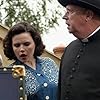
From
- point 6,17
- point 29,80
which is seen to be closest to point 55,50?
point 29,80

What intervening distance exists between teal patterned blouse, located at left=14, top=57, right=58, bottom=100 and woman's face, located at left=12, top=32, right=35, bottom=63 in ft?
0.19

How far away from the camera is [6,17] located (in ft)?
70.2

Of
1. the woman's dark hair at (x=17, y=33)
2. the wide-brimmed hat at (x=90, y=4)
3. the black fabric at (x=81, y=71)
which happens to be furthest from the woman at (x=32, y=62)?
the wide-brimmed hat at (x=90, y=4)

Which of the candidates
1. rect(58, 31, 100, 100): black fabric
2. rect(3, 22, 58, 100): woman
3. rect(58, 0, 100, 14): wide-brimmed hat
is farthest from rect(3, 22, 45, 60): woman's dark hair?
rect(58, 0, 100, 14): wide-brimmed hat

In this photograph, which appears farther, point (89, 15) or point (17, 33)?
point (17, 33)

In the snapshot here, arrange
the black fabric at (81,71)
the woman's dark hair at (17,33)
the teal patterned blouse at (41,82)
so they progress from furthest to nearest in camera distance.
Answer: the woman's dark hair at (17,33) → the teal patterned blouse at (41,82) → the black fabric at (81,71)

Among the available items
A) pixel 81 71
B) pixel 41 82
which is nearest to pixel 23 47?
pixel 41 82

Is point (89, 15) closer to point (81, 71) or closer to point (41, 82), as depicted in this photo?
point (81, 71)

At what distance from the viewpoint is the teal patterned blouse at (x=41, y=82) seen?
3.35m

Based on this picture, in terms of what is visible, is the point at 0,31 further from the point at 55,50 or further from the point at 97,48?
the point at 97,48

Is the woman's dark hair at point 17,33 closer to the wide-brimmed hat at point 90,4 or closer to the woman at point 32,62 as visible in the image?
the woman at point 32,62

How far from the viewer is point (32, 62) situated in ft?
11.5

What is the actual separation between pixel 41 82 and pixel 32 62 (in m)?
0.19

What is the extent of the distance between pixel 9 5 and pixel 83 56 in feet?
64.8
